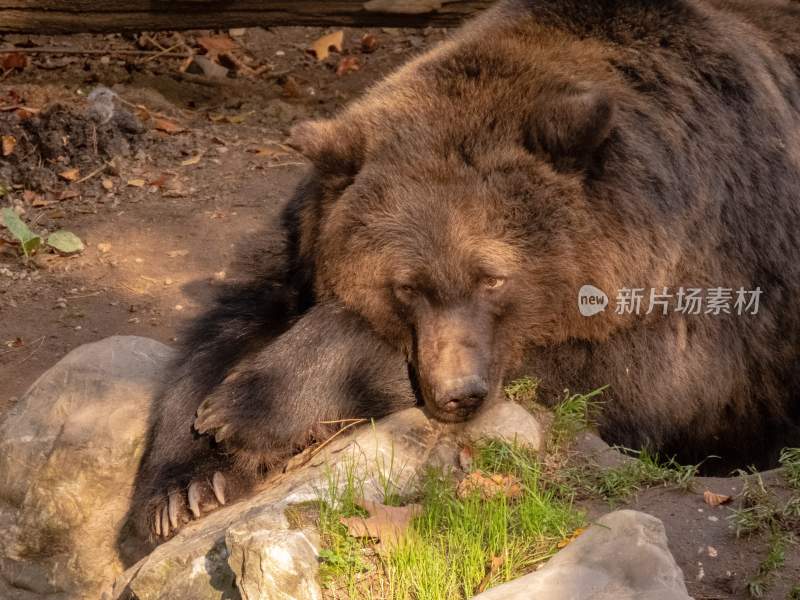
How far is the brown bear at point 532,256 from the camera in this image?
473 cm

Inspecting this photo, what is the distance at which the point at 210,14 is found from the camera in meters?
9.59

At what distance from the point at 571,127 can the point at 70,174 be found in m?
5.58

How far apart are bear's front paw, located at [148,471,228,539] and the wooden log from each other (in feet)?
18.6

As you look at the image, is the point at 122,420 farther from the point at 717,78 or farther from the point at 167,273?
the point at 717,78

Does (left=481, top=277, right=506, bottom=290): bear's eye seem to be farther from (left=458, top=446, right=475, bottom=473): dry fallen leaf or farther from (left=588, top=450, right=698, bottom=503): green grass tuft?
(left=588, top=450, right=698, bottom=503): green grass tuft

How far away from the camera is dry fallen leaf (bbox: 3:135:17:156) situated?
356 inches

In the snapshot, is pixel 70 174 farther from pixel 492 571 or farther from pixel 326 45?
pixel 492 571

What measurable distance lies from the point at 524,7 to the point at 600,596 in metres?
3.19

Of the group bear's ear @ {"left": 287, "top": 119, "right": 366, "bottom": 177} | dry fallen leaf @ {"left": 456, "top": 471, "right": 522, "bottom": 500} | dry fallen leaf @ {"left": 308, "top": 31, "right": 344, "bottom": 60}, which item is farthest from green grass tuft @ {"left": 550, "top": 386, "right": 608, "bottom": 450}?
dry fallen leaf @ {"left": 308, "top": 31, "right": 344, "bottom": 60}

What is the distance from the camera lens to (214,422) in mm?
5000

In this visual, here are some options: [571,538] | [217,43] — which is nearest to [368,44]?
[217,43]

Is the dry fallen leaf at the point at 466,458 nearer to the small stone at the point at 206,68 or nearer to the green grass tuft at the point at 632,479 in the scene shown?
the green grass tuft at the point at 632,479

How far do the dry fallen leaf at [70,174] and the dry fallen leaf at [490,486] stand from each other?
19.1 feet

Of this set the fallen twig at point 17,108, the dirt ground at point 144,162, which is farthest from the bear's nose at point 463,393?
the fallen twig at point 17,108
